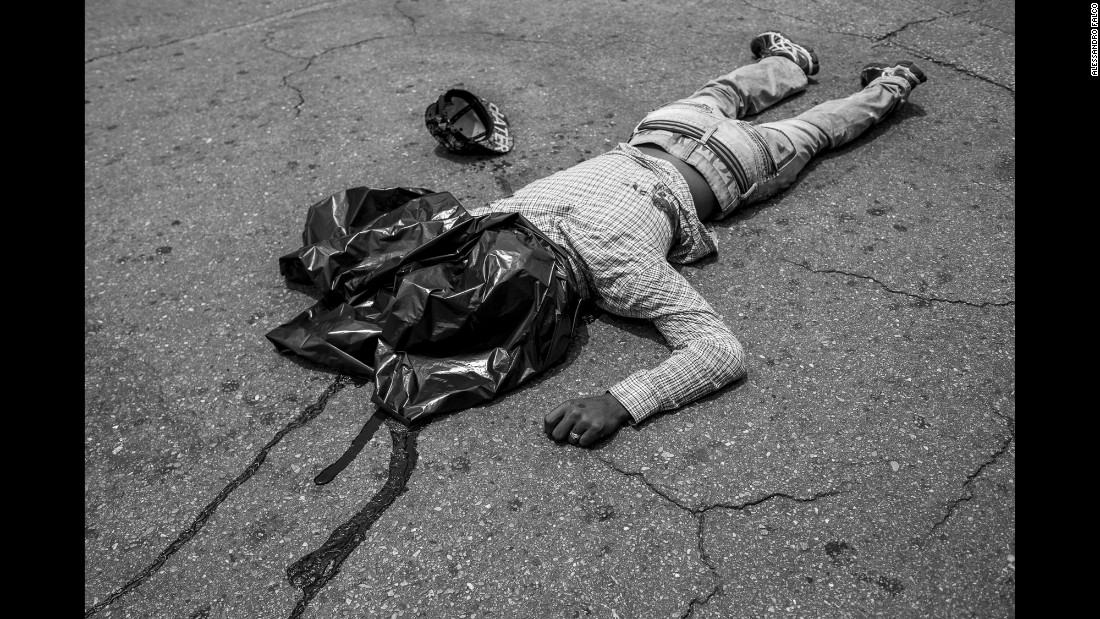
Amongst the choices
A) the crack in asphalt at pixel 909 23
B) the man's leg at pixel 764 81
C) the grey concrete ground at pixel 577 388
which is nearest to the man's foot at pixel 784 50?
the man's leg at pixel 764 81

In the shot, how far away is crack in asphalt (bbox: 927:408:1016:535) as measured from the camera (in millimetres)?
2404

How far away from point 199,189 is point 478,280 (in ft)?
6.75

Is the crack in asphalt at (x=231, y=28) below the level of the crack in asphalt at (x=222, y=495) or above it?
above

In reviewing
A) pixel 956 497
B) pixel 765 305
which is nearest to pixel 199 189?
pixel 765 305

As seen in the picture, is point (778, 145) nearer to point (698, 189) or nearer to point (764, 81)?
point (698, 189)

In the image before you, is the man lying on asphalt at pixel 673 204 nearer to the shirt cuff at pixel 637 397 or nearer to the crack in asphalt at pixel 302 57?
the shirt cuff at pixel 637 397

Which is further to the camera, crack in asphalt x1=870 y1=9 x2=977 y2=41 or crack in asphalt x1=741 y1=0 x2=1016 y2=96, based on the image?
crack in asphalt x1=870 y1=9 x2=977 y2=41

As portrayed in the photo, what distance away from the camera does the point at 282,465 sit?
2.72 metres

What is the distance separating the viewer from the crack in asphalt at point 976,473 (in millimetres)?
2404

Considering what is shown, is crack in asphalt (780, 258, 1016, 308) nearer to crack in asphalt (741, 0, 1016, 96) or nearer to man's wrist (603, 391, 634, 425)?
man's wrist (603, 391, 634, 425)

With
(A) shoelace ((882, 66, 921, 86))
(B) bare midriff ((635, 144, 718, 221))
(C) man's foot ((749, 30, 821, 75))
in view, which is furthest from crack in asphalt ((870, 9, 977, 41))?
(B) bare midriff ((635, 144, 718, 221))

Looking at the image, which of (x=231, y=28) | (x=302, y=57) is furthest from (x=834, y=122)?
(x=231, y=28)

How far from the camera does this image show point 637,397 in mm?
2730

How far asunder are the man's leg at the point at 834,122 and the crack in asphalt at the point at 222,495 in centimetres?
208
